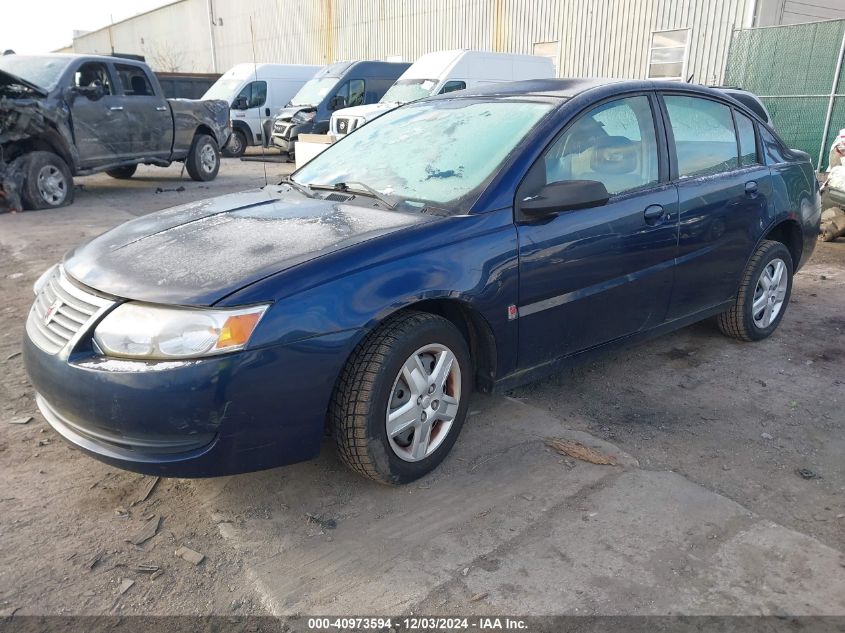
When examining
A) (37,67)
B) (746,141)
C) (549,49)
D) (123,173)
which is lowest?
(123,173)

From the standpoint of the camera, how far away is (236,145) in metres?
17.7

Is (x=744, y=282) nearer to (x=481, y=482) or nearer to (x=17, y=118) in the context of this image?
(x=481, y=482)

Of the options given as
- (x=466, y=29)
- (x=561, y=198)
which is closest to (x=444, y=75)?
(x=466, y=29)

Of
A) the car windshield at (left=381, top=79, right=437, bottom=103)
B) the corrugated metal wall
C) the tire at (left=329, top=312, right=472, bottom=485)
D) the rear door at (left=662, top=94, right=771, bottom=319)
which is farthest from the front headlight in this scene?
the corrugated metal wall

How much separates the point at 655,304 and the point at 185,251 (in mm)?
2469

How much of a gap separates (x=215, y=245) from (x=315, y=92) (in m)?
14.7

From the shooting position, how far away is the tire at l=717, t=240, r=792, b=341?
4367mm

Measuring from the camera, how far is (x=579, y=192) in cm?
300

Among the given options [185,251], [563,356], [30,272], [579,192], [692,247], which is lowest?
[30,272]

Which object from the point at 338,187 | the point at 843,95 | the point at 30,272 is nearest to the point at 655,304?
the point at 338,187

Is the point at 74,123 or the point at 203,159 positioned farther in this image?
the point at 203,159

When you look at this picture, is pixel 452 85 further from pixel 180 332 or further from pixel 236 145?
pixel 180 332

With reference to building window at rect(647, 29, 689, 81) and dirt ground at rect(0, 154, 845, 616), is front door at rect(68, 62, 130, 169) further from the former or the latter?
building window at rect(647, 29, 689, 81)

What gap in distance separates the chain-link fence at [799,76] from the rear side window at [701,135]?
10.8 m
